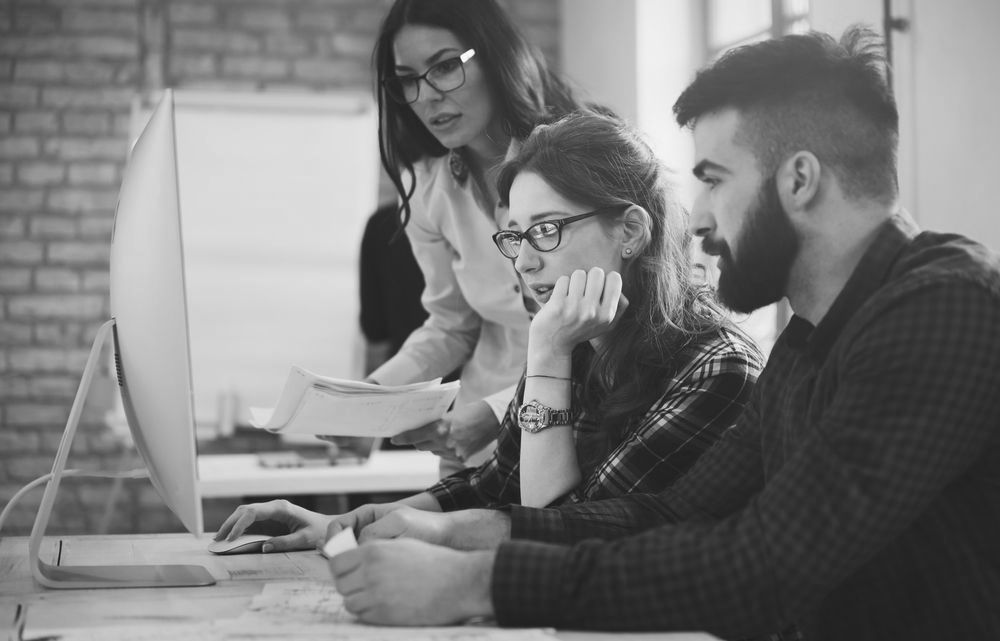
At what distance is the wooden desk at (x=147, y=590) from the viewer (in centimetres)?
100

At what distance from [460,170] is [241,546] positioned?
931 millimetres

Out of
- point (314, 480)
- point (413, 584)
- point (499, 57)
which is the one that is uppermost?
point (499, 57)

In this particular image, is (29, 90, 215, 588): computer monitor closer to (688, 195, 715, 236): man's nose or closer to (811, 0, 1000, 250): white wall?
(688, 195, 715, 236): man's nose

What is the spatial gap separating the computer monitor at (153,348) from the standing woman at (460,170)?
684mm

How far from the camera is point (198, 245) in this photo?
455 centimetres

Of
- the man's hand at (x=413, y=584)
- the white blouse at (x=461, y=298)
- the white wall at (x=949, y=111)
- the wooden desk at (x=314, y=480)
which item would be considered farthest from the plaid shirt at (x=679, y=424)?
the wooden desk at (x=314, y=480)

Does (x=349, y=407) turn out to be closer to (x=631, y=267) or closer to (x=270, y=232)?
(x=631, y=267)

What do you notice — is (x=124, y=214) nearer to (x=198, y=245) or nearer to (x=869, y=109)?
(x=869, y=109)

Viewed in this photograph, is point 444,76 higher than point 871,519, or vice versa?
point 444,76

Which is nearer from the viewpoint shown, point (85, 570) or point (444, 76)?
point (85, 570)

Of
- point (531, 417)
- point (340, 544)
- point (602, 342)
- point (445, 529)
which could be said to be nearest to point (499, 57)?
point (602, 342)

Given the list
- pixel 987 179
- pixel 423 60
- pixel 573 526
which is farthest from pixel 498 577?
pixel 987 179

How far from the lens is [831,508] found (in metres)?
0.88

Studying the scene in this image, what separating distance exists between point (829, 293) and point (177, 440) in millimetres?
660
